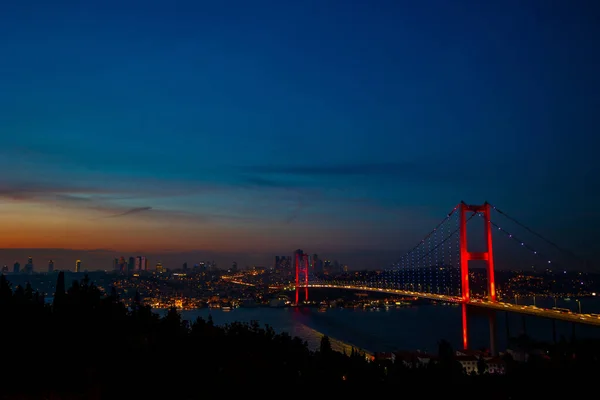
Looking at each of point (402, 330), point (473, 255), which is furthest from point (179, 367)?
point (402, 330)

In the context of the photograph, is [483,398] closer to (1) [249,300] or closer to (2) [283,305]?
(2) [283,305]

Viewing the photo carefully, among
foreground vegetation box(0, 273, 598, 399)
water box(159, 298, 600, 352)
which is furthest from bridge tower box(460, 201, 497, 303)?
foreground vegetation box(0, 273, 598, 399)

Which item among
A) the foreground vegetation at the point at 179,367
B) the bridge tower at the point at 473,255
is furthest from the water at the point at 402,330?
the foreground vegetation at the point at 179,367

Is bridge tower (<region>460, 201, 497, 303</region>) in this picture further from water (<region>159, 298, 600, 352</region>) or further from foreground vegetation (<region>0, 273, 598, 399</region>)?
foreground vegetation (<region>0, 273, 598, 399</region>)

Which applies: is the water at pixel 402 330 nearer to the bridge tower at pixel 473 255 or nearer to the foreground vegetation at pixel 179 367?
the bridge tower at pixel 473 255

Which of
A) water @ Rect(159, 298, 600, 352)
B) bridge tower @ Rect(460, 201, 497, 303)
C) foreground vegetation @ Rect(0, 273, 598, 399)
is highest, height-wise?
bridge tower @ Rect(460, 201, 497, 303)

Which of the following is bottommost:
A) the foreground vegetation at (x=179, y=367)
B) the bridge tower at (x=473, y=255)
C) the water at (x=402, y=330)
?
the water at (x=402, y=330)

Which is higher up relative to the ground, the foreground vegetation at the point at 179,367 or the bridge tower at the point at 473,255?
the bridge tower at the point at 473,255

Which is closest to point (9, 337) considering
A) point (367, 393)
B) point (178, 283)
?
point (367, 393)
